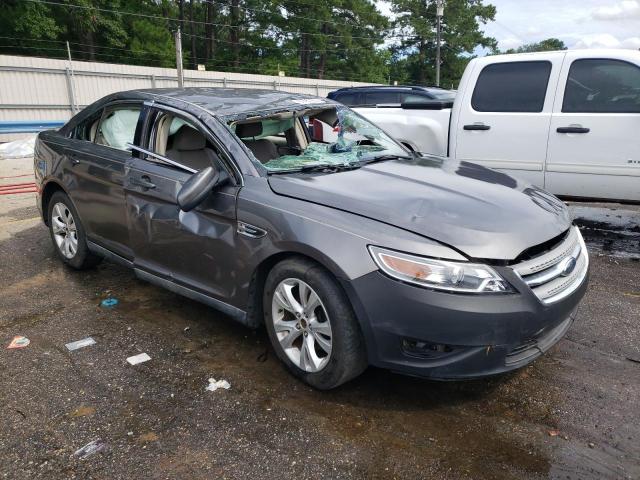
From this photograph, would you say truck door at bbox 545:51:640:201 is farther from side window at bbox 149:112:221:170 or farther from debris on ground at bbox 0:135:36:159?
debris on ground at bbox 0:135:36:159

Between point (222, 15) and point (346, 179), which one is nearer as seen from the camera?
point (346, 179)

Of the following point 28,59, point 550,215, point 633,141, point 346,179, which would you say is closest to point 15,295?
point 346,179

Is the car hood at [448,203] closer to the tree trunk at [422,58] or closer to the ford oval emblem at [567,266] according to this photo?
the ford oval emblem at [567,266]

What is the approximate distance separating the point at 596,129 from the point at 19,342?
17.9 feet

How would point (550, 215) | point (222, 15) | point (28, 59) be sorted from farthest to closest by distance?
point (222, 15), point (28, 59), point (550, 215)

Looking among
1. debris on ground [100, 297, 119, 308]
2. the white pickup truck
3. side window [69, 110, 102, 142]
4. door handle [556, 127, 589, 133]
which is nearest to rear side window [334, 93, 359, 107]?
the white pickup truck

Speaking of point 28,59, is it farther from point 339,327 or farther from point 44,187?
point 339,327

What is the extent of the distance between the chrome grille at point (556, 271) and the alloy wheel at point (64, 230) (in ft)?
12.4

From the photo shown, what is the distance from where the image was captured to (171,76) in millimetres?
24781

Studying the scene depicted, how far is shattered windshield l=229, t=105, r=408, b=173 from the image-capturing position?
11.6 feet

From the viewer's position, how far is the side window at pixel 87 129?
454 cm

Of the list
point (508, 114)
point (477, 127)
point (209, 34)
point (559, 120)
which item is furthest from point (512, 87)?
point (209, 34)

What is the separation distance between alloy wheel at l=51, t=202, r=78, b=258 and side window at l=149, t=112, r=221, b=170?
1.42 meters

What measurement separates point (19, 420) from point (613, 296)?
428 centimetres
